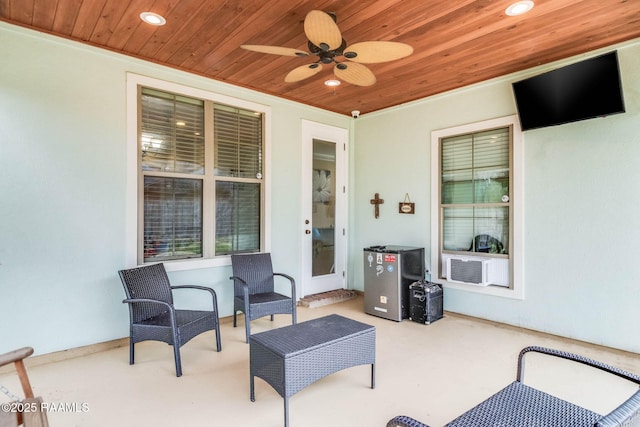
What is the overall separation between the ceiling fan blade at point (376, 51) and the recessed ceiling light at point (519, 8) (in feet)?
2.66

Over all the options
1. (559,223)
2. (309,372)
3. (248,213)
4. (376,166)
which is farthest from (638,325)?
(248,213)

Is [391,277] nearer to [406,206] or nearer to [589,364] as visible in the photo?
[406,206]

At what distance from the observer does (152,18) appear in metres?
2.71

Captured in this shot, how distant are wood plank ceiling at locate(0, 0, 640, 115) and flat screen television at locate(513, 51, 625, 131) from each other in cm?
24

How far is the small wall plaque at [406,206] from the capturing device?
475 centimetres

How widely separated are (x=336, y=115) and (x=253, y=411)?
4.12 meters

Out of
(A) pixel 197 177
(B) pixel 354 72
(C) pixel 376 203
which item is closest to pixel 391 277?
(C) pixel 376 203

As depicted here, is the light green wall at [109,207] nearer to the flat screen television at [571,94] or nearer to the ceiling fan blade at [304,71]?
the flat screen television at [571,94]

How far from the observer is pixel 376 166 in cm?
519

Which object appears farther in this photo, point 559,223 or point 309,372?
point 559,223

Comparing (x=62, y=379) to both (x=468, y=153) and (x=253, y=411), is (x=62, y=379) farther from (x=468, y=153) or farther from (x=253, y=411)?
(x=468, y=153)

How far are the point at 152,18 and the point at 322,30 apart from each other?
1.37m

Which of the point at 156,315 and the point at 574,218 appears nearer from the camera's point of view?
the point at 156,315

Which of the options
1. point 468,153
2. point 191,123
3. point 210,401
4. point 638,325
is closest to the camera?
point 210,401
